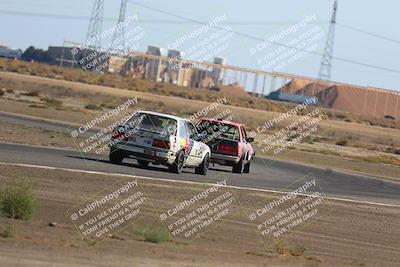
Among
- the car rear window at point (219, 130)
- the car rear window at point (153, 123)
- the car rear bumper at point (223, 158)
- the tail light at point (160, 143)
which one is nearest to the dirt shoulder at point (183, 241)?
the tail light at point (160, 143)

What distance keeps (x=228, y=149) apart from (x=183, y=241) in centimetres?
1543

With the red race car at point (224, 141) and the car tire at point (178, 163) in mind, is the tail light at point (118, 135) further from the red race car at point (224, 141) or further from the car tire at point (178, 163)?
the red race car at point (224, 141)

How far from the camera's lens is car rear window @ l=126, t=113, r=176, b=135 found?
79.4 ft

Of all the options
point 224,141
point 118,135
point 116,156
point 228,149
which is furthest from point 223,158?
point 118,135

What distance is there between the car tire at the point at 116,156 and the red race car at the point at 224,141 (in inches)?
163

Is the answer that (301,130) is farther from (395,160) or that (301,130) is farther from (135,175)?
(135,175)

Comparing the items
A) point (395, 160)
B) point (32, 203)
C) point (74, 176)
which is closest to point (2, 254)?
point (32, 203)

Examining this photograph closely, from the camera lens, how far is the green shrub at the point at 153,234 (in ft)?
44.4

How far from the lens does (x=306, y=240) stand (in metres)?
16.0

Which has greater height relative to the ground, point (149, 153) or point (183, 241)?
point (149, 153)

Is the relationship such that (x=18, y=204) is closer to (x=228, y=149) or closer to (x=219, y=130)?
Result: (x=228, y=149)

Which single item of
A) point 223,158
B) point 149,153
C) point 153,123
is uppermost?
point 153,123

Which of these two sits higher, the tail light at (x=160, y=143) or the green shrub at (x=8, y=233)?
the tail light at (x=160, y=143)

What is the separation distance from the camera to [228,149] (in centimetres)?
2941
